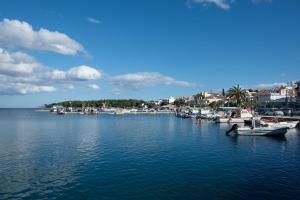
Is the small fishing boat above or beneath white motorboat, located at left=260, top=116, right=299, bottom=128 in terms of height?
beneath

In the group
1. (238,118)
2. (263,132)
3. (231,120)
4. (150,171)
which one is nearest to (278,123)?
(263,132)

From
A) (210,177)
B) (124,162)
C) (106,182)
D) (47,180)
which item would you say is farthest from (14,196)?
(210,177)

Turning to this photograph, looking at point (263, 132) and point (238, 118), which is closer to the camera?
point (263, 132)

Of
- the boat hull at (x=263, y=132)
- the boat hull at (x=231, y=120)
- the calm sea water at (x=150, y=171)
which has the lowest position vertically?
the calm sea water at (x=150, y=171)

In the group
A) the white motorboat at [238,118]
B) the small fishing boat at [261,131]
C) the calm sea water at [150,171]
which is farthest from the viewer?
the white motorboat at [238,118]

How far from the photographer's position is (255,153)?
47125mm

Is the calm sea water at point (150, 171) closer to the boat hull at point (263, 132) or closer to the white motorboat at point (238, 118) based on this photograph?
the boat hull at point (263, 132)

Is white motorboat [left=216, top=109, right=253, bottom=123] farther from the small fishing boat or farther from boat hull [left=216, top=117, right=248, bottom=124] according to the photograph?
the small fishing boat

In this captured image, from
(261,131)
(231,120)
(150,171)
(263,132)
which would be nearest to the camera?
(150,171)

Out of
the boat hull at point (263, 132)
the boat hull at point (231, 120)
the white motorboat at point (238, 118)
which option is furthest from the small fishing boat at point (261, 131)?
the white motorboat at point (238, 118)

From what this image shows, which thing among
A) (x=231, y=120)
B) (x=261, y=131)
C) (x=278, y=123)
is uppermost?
(x=278, y=123)

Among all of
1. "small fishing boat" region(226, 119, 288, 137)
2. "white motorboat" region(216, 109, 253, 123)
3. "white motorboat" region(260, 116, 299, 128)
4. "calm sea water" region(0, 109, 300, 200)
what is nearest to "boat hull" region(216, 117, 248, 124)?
"white motorboat" region(216, 109, 253, 123)

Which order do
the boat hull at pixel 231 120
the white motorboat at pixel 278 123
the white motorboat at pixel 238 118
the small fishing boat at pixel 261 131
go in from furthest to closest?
the white motorboat at pixel 238 118, the boat hull at pixel 231 120, the white motorboat at pixel 278 123, the small fishing boat at pixel 261 131

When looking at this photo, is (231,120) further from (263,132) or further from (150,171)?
(150,171)
